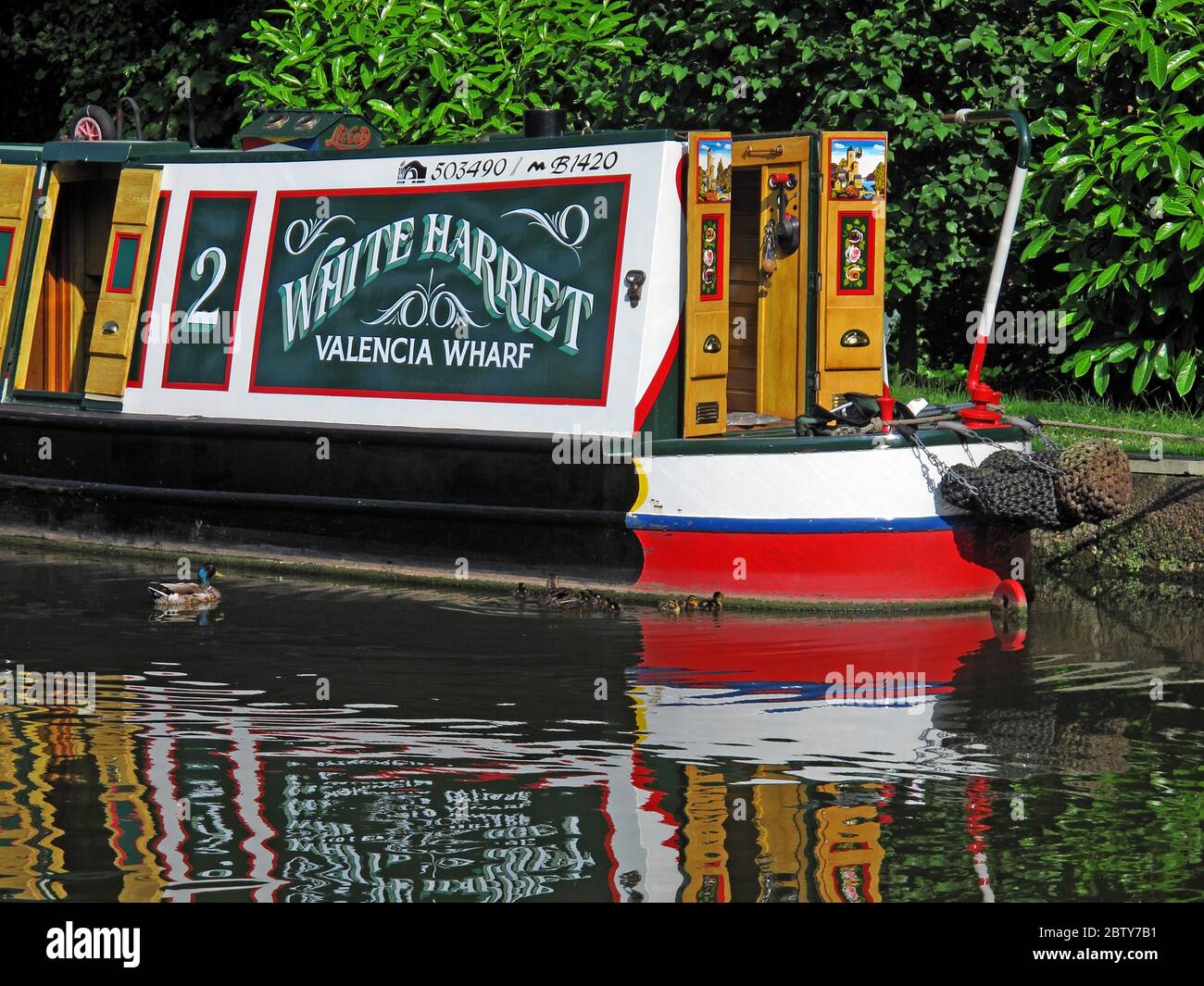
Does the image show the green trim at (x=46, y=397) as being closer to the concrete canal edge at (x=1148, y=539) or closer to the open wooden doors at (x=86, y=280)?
the open wooden doors at (x=86, y=280)

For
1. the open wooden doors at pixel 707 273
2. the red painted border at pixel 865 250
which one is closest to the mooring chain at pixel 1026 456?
the red painted border at pixel 865 250

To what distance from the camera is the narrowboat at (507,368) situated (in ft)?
35.2

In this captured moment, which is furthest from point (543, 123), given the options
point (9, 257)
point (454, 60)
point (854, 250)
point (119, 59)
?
point (119, 59)

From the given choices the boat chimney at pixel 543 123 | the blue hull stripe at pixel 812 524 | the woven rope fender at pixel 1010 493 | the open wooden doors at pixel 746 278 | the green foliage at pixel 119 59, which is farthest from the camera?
the green foliage at pixel 119 59

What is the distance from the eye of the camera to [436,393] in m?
11.7

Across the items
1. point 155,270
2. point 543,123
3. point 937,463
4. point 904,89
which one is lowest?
point 937,463

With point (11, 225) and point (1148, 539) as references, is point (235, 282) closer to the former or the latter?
point (11, 225)

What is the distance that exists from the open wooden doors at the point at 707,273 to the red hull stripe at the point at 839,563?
674 millimetres

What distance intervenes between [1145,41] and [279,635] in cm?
659

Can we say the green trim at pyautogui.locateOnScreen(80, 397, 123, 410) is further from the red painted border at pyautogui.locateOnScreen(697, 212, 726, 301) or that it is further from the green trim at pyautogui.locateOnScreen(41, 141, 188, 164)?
the red painted border at pyautogui.locateOnScreen(697, 212, 726, 301)

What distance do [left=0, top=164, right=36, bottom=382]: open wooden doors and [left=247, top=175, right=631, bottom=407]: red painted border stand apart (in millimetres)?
1966

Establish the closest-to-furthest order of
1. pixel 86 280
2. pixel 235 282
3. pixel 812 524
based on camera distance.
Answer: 1. pixel 812 524
2. pixel 235 282
3. pixel 86 280

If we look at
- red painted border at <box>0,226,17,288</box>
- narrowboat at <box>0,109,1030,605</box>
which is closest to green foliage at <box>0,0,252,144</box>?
red painted border at <box>0,226,17,288</box>

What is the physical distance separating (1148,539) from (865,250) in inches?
94.6
